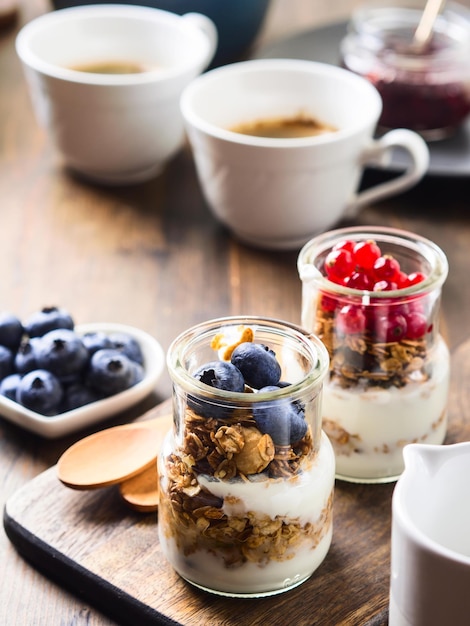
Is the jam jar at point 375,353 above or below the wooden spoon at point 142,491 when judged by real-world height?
above

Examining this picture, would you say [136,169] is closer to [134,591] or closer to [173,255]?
[173,255]

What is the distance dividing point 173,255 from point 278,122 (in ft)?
0.83

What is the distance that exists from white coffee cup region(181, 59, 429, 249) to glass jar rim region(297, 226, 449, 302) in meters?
0.26

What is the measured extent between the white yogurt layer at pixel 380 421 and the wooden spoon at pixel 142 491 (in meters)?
0.17

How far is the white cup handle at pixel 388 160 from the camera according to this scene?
1371mm

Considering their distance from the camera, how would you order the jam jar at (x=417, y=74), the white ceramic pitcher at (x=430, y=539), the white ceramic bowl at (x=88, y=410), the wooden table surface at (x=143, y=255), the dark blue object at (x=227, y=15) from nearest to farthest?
1. the white ceramic pitcher at (x=430, y=539)
2. the white ceramic bowl at (x=88, y=410)
3. the wooden table surface at (x=143, y=255)
4. the jam jar at (x=417, y=74)
5. the dark blue object at (x=227, y=15)

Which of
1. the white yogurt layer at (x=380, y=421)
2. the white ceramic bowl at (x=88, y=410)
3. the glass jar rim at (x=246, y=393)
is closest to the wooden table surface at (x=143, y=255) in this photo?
the white ceramic bowl at (x=88, y=410)

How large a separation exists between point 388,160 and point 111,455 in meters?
0.69

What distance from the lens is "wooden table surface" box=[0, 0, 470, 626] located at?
1.26 meters

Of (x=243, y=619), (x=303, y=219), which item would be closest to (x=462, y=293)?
(x=303, y=219)

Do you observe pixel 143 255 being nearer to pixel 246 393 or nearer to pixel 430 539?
pixel 246 393

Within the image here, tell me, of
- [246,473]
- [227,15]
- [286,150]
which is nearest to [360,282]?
[246,473]

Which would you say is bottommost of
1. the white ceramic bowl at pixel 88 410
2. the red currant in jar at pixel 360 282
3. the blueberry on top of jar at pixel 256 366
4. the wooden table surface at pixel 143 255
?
the wooden table surface at pixel 143 255

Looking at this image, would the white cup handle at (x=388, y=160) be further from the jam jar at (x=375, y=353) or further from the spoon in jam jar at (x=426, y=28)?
the jam jar at (x=375, y=353)
